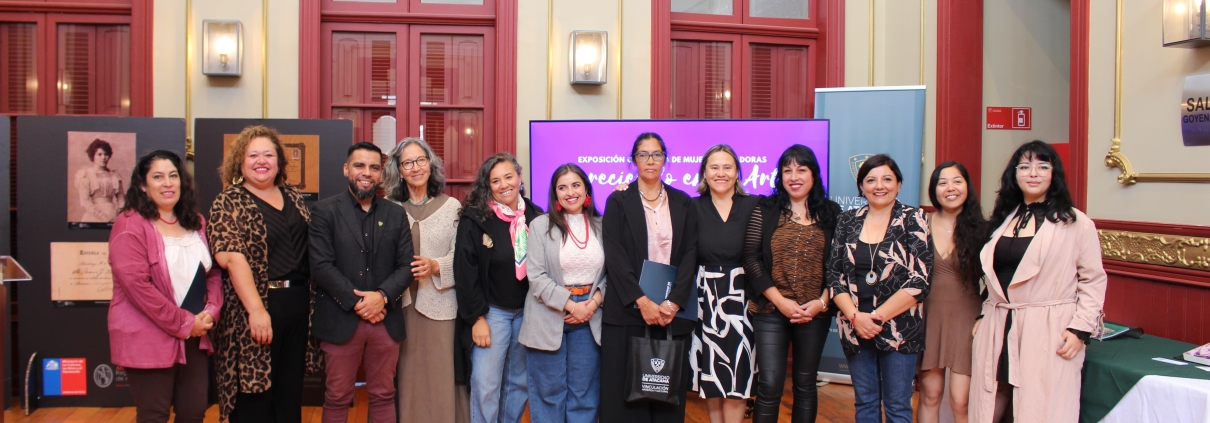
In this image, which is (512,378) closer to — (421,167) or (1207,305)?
(421,167)

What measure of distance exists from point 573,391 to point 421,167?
1.18 meters

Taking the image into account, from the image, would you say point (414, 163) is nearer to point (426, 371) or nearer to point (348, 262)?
point (348, 262)

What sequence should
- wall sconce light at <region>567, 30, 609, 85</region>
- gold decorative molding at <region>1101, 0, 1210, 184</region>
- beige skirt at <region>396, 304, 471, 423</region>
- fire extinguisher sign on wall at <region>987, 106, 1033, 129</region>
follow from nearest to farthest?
beige skirt at <region>396, 304, 471, 423</region> → gold decorative molding at <region>1101, 0, 1210, 184</region> → wall sconce light at <region>567, 30, 609, 85</region> → fire extinguisher sign on wall at <region>987, 106, 1033, 129</region>

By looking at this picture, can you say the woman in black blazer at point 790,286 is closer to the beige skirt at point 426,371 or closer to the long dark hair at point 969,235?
the long dark hair at point 969,235

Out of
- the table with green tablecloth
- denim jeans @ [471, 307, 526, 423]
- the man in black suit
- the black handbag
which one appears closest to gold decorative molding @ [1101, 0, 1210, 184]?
the table with green tablecloth

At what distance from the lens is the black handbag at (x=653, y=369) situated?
2.86 m

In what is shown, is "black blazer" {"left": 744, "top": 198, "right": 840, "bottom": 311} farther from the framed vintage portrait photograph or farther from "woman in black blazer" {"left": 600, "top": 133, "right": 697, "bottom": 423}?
the framed vintage portrait photograph

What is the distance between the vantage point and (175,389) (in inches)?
108

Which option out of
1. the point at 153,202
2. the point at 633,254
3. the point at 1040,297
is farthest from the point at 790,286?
the point at 153,202

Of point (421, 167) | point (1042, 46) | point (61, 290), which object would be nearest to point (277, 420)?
point (421, 167)

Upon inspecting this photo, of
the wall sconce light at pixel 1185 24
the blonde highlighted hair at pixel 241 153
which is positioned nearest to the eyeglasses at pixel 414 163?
the blonde highlighted hair at pixel 241 153

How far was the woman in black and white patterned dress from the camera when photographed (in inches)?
117

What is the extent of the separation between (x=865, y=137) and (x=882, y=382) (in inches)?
84.8

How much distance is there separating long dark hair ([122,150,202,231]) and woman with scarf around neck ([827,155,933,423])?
8.42 feet
